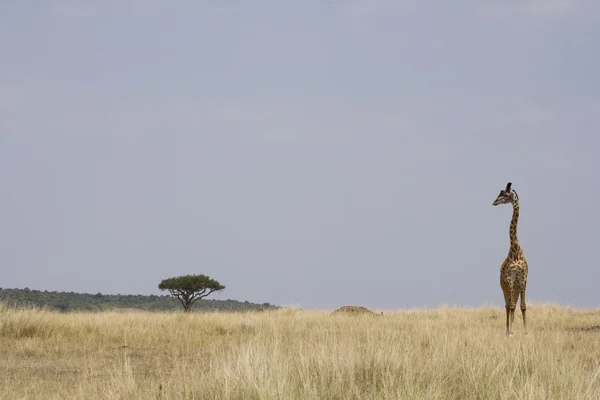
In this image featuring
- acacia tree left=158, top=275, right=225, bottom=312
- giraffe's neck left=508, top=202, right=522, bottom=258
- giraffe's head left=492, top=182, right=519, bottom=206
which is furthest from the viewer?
acacia tree left=158, top=275, right=225, bottom=312

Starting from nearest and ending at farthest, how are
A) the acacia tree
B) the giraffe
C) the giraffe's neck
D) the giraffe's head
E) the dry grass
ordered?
the dry grass → the giraffe → the giraffe's neck → the giraffe's head → the acacia tree

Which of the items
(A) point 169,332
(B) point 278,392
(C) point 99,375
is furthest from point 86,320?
(B) point 278,392

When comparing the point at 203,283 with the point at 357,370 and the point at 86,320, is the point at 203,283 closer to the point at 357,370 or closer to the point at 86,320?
the point at 86,320

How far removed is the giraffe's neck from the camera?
13.8 m

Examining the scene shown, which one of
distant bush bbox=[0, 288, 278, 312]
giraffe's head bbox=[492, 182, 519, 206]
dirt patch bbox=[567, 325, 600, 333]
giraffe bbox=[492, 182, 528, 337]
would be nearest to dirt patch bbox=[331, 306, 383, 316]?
dirt patch bbox=[567, 325, 600, 333]

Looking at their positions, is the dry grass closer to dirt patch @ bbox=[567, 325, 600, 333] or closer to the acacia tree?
dirt patch @ bbox=[567, 325, 600, 333]

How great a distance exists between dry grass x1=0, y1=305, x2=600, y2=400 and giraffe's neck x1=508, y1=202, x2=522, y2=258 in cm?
157

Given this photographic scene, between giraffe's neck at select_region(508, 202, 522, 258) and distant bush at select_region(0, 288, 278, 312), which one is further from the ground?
giraffe's neck at select_region(508, 202, 522, 258)

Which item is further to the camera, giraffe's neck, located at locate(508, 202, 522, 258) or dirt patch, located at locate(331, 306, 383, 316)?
dirt patch, located at locate(331, 306, 383, 316)

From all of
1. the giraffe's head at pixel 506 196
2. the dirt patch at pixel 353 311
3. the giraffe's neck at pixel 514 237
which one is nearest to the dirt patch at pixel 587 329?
the giraffe's neck at pixel 514 237

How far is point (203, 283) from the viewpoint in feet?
127

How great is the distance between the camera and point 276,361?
7727 mm

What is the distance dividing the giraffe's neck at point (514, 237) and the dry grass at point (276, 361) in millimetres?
1571

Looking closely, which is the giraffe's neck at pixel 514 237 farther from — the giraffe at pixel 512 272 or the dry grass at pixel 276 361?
the dry grass at pixel 276 361
